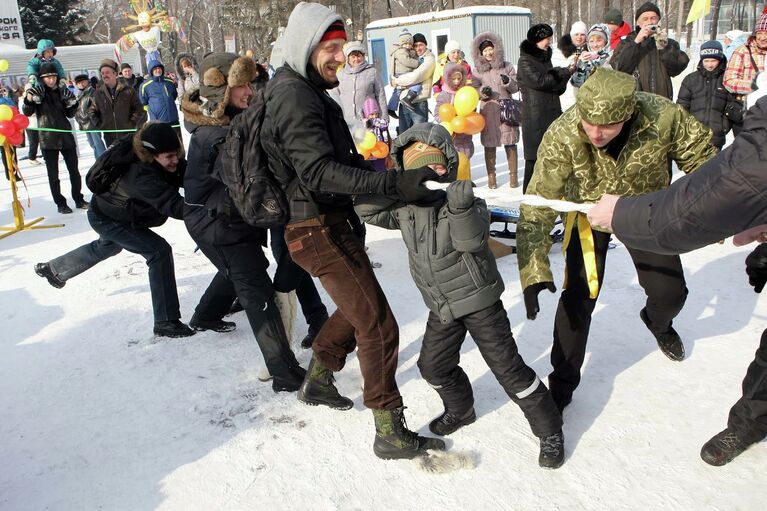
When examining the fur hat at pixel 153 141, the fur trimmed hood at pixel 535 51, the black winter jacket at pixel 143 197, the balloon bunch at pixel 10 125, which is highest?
the fur trimmed hood at pixel 535 51

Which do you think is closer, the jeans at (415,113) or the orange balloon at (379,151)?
the orange balloon at (379,151)

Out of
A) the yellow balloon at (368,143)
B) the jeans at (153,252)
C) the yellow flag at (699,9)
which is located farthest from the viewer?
the yellow flag at (699,9)

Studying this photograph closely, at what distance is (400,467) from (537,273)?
109 cm

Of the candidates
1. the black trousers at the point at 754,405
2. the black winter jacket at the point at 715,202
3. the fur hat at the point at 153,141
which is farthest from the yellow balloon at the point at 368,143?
the black winter jacket at the point at 715,202

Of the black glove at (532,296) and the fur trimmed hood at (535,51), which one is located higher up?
the fur trimmed hood at (535,51)

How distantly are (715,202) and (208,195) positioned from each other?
272 cm

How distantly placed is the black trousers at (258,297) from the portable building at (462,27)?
20245mm

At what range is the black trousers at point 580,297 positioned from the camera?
9.70 ft

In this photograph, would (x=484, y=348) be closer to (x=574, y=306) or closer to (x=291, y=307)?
(x=574, y=306)

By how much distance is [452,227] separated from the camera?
2512 mm

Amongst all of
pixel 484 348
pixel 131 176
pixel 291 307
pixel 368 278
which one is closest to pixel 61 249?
pixel 131 176

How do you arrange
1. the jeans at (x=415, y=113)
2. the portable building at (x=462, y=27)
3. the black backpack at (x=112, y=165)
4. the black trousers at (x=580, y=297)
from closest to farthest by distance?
the black trousers at (x=580, y=297) → the black backpack at (x=112, y=165) → the jeans at (x=415, y=113) → the portable building at (x=462, y=27)

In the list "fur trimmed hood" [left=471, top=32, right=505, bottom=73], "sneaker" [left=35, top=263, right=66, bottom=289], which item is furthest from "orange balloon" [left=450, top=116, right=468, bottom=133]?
Result: "sneaker" [left=35, top=263, right=66, bottom=289]

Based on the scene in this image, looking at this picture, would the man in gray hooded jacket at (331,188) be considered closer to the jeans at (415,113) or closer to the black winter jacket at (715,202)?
the black winter jacket at (715,202)
